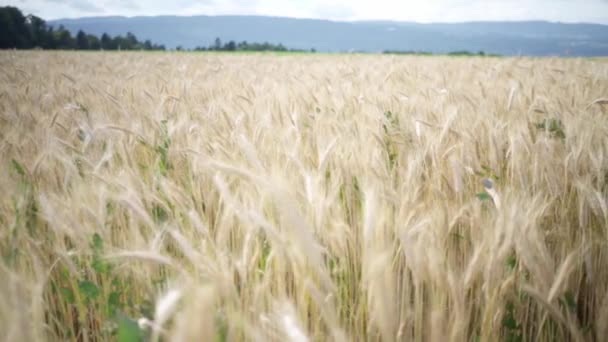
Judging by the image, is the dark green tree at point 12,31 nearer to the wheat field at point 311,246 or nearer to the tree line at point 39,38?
the tree line at point 39,38

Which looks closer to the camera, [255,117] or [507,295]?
[507,295]

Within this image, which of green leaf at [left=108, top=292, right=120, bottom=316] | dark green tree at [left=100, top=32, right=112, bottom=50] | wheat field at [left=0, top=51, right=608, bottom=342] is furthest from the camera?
dark green tree at [left=100, top=32, right=112, bottom=50]

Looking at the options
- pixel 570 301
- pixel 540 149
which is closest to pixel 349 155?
pixel 540 149

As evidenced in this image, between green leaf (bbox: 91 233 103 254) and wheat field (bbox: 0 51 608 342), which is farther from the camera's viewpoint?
green leaf (bbox: 91 233 103 254)

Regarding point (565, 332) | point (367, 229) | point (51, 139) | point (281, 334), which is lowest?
point (565, 332)

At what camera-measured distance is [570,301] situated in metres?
0.71

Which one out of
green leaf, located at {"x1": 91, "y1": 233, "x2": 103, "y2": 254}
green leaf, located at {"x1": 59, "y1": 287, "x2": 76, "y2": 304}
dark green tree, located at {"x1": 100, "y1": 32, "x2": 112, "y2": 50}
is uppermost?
dark green tree, located at {"x1": 100, "y1": 32, "x2": 112, "y2": 50}

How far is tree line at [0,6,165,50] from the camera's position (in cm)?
3853

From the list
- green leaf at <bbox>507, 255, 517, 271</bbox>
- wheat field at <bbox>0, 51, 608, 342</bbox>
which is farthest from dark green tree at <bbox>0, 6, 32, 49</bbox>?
green leaf at <bbox>507, 255, 517, 271</bbox>

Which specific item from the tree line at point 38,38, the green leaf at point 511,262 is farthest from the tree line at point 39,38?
the green leaf at point 511,262

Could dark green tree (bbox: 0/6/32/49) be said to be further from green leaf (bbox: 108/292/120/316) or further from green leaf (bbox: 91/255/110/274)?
green leaf (bbox: 108/292/120/316)

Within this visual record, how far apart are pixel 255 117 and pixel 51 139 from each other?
1.14m

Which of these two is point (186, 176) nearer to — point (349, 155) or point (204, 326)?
point (349, 155)

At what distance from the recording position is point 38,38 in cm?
4106
